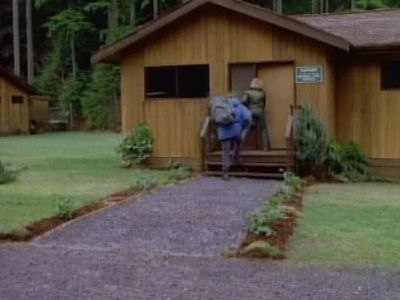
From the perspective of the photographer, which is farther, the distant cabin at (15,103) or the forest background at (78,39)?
the forest background at (78,39)

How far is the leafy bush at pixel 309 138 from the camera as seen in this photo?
14828 mm

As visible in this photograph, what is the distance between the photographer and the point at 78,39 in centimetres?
4844

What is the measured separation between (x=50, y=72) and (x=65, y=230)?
42156 mm

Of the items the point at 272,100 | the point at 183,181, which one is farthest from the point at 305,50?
the point at 183,181

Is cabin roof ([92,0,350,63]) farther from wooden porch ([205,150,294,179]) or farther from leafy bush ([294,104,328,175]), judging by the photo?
wooden porch ([205,150,294,179])

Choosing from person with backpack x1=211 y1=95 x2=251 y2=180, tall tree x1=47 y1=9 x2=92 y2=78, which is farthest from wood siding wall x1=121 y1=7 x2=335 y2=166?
tall tree x1=47 y1=9 x2=92 y2=78

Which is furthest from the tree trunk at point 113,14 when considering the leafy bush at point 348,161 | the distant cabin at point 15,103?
the leafy bush at point 348,161

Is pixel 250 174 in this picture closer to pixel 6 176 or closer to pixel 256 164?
pixel 256 164

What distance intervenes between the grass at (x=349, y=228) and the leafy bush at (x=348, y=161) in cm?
199

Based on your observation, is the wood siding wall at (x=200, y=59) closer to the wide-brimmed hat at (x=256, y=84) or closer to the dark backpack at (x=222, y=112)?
the wide-brimmed hat at (x=256, y=84)

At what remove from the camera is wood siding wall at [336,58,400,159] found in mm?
15688

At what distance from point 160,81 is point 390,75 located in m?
5.35

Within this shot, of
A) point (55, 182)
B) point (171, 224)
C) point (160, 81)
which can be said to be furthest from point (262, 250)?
point (160, 81)

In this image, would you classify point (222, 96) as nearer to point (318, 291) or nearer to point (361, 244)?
point (361, 244)
